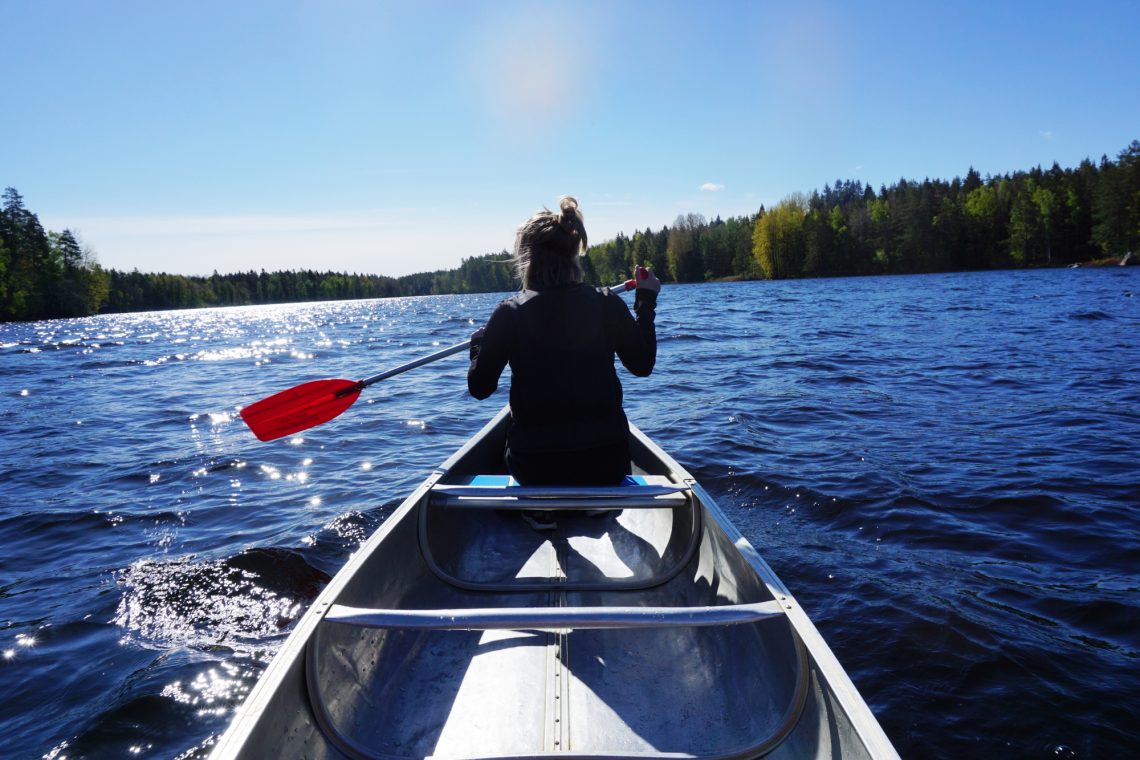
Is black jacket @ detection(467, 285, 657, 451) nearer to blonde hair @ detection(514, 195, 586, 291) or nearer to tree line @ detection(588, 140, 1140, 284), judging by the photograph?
blonde hair @ detection(514, 195, 586, 291)

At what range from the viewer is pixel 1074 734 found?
9.77 ft

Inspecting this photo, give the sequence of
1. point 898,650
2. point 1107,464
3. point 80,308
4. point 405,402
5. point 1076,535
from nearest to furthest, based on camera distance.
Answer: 1. point 898,650
2. point 1076,535
3. point 1107,464
4. point 405,402
5. point 80,308

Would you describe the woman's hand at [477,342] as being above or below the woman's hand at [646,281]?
below

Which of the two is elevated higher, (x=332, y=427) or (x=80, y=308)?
(x=80, y=308)

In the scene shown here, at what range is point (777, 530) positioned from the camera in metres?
5.49

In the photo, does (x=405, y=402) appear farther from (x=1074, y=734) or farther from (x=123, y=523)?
(x=1074, y=734)

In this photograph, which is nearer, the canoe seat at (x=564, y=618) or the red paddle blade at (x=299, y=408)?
the canoe seat at (x=564, y=618)

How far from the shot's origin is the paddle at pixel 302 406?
18.2 ft

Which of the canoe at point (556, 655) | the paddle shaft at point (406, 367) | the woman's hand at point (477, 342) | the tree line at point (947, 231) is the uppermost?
the tree line at point (947, 231)

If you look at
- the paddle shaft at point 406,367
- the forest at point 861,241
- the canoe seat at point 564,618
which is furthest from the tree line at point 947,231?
the canoe seat at point 564,618

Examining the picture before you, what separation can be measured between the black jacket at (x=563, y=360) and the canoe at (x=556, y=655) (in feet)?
1.16

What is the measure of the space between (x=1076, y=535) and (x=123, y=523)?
28.5ft

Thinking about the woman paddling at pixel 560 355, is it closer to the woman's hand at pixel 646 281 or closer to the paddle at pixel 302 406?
the woman's hand at pixel 646 281

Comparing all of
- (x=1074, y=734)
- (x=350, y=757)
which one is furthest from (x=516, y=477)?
(x=1074, y=734)
